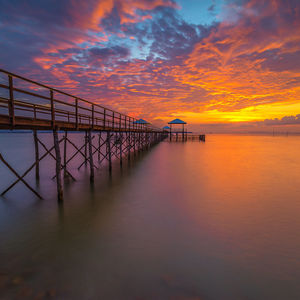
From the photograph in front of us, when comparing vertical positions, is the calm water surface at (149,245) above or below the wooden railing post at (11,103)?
below

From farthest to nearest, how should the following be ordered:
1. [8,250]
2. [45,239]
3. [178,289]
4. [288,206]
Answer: [288,206] < [45,239] < [8,250] < [178,289]

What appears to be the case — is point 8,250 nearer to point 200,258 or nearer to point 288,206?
point 200,258

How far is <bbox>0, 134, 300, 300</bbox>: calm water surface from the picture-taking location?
3.77 meters

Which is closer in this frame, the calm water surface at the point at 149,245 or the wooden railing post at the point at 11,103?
the calm water surface at the point at 149,245

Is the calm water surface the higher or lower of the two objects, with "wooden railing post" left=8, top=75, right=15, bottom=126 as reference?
lower

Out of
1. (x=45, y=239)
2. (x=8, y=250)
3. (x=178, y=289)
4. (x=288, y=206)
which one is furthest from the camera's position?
(x=288, y=206)

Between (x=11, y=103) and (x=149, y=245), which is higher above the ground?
(x=11, y=103)

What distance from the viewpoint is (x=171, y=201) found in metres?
9.00

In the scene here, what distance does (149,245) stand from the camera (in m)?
5.31

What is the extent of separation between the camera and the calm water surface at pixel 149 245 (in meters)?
3.77

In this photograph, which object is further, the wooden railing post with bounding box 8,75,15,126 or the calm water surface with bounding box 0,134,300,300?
the wooden railing post with bounding box 8,75,15,126

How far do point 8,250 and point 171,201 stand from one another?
6.14m

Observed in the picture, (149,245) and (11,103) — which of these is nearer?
(149,245)

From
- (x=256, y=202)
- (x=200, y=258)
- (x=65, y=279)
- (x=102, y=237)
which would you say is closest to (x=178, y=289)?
(x=200, y=258)
